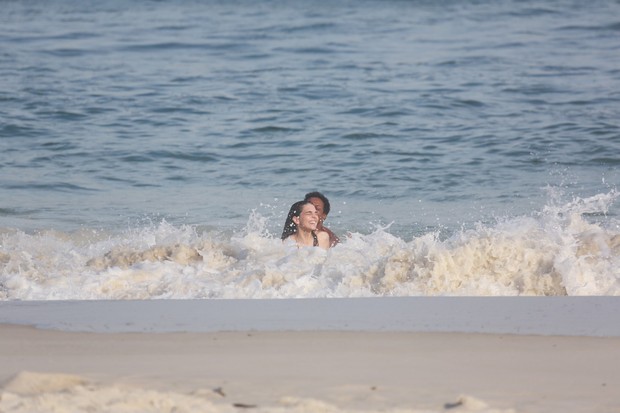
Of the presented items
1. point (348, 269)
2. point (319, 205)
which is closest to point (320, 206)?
point (319, 205)

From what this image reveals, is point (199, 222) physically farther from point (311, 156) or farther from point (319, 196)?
point (311, 156)

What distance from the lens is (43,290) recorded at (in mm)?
7527

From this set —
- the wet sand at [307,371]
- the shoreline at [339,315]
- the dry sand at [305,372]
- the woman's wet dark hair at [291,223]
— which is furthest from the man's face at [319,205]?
the dry sand at [305,372]

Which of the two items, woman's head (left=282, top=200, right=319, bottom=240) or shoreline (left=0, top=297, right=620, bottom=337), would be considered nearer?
shoreline (left=0, top=297, right=620, bottom=337)

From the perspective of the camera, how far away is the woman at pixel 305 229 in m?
8.76

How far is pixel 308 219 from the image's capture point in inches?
348

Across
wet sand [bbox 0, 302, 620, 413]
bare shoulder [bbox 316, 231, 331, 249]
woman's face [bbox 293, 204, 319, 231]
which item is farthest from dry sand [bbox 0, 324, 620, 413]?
woman's face [bbox 293, 204, 319, 231]

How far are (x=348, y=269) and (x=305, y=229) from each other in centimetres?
135

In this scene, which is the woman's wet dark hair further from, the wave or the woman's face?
the wave

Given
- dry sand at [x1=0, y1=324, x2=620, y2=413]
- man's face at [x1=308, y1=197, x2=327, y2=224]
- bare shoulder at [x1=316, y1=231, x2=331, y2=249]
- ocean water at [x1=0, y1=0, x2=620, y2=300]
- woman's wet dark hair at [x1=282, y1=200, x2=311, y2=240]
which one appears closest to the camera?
dry sand at [x1=0, y1=324, x2=620, y2=413]

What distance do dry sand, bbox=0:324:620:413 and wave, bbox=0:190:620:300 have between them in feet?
7.30

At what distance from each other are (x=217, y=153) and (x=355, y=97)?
3222mm

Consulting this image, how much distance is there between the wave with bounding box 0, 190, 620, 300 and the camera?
24.2 ft

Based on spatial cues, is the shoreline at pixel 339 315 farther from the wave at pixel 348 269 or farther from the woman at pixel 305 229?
the woman at pixel 305 229
